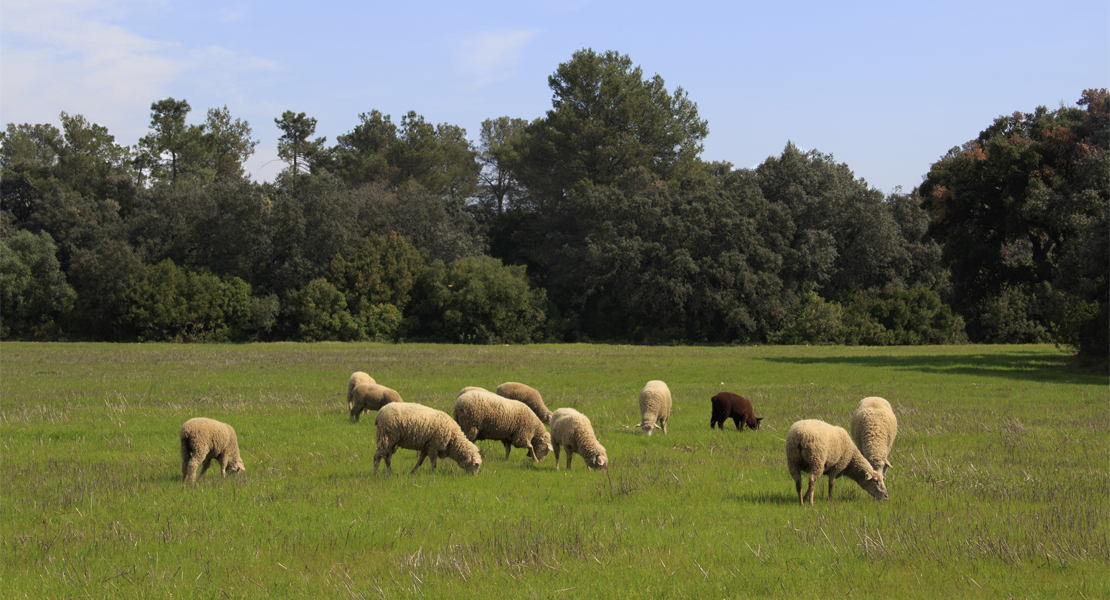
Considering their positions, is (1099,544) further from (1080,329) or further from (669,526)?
(1080,329)

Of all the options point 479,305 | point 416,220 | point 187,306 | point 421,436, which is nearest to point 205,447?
point 421,436

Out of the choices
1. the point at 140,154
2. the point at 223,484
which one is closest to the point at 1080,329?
the point at 223,484

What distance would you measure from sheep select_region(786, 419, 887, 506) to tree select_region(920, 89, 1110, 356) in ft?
79.9

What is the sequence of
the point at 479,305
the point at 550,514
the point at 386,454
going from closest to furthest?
the point at 550,514, the point at 386,454, the point at 479,305

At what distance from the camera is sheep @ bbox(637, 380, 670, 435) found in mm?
15836

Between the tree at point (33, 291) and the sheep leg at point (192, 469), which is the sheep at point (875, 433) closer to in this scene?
the sheep leg at point (192, 469)

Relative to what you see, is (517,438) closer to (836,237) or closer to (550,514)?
(550,514)

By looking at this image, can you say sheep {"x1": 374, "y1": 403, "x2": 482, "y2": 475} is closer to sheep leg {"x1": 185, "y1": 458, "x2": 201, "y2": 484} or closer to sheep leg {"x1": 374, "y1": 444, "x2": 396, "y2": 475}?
sheep leg {"x1": 374, "y1": 444, "x2": 396, "y2": 475}

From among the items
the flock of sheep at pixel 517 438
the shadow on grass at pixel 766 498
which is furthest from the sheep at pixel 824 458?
the shadow on grass at pixel 766 498

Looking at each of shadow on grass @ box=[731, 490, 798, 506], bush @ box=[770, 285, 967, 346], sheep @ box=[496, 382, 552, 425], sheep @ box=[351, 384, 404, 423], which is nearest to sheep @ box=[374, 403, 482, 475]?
shadow on grass @ box=[731, 490, 798, 506]

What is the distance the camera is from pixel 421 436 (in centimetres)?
1145

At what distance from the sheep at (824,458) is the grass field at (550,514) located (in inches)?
10.2

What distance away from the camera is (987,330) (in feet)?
209

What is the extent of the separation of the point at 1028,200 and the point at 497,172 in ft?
214
